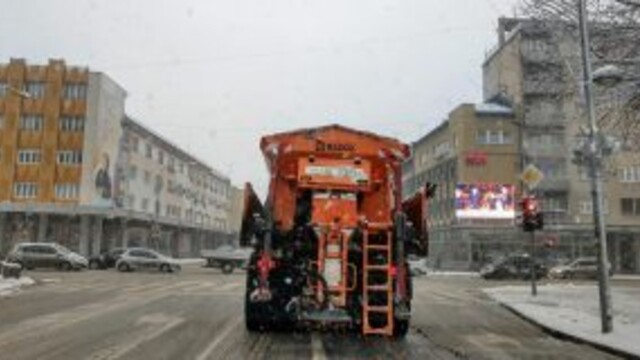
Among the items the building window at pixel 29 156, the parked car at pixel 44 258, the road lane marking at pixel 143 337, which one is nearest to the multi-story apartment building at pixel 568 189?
the parked car at pixel 44 258

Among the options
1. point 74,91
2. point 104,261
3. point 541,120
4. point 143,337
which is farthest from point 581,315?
point 74,91

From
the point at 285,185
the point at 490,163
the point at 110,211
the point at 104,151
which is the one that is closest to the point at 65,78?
the point at 104,151

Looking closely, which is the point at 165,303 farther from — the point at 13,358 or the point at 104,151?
the point at 104,151

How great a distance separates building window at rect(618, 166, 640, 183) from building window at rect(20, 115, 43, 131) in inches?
1832

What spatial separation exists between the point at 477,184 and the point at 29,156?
35631 millimetres

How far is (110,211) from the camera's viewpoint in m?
60.1

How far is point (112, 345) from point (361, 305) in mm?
3898

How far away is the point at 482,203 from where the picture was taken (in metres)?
62.5

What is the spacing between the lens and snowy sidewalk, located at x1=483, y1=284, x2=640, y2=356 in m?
13.7

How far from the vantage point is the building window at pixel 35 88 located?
63031 mm

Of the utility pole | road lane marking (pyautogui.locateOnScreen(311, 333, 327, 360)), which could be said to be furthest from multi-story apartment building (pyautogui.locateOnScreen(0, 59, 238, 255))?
road lane marking (pyautogui.locateOnScreen(311, 333, 327, 360))

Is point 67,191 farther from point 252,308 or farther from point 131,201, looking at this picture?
point 252,308

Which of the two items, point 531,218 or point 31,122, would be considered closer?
point 531,218

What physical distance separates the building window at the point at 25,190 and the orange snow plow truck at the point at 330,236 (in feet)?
170
